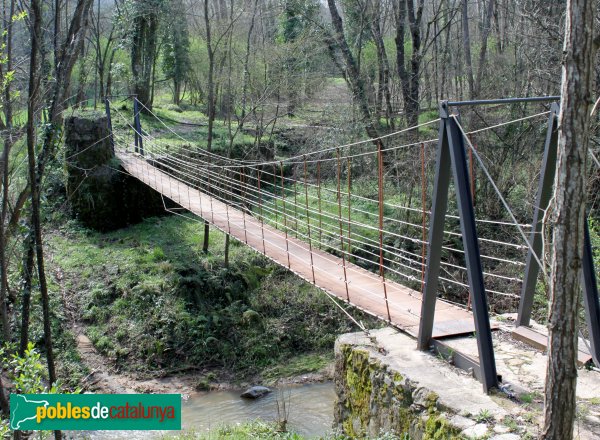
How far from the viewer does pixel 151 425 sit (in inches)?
120

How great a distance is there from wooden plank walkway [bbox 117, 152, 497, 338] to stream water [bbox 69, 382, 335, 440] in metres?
1.21

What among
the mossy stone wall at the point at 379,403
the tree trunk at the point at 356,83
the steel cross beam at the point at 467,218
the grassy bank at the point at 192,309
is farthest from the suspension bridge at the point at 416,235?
the grassy bank at the point at 192,309

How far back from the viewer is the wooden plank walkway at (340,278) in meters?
3.17

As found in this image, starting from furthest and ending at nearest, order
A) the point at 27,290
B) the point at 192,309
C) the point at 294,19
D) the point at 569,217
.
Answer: the point at 294,19
the point at 192,309
the point at 27,290
the point at 569,217

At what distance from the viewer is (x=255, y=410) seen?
5.59m

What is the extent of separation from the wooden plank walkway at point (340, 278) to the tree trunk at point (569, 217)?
1.19 m

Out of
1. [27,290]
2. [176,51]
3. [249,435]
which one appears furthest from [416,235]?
[176,51]

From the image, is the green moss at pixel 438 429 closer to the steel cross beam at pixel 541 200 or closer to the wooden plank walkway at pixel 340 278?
the wooden plank walkway at pixel 340 278

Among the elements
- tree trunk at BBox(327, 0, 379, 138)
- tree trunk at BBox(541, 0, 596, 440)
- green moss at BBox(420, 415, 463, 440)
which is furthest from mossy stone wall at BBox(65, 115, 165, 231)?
tree trunk at BBox(541, 0, 596, 440)

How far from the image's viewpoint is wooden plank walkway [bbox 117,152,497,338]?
3174mm

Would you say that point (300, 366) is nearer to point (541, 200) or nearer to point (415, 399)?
point (415, 399)

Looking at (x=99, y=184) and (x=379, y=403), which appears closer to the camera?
(x=379, y=403)

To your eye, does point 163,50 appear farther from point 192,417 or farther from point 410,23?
point 192,417

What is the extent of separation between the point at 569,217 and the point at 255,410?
4.37 m
